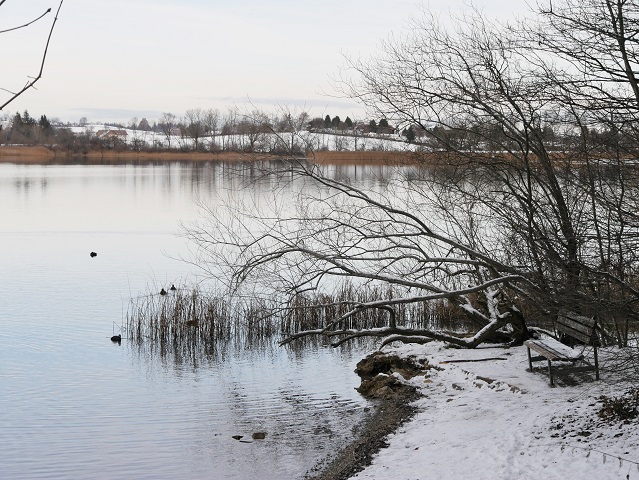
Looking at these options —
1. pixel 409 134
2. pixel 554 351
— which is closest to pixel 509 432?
pixel 554 351

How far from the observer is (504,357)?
9695 mm

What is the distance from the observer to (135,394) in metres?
10.5

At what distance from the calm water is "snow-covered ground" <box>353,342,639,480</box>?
1173mm

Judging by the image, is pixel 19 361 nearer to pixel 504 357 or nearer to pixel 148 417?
pixel 148 417

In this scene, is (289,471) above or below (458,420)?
below

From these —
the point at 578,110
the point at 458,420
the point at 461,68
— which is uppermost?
the point at 461,68

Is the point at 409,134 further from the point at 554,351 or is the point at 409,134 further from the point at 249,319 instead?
the point at 249,319

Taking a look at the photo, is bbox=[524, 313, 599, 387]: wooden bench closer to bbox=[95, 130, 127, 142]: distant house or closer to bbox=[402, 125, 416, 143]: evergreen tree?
bbox=[402, 125, 416, 143]: evergreen tree

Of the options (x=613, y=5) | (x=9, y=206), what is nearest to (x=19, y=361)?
(x=613, y=5)

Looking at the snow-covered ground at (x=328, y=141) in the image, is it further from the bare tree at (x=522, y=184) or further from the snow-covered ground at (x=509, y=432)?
the snow-covered ground at (x=509, y=432)

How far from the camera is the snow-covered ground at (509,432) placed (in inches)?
216

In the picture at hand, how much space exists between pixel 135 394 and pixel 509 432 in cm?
584

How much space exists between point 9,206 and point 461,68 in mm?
30132

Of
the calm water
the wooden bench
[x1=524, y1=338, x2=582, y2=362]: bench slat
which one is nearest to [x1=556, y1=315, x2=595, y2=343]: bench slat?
the wooden bench
